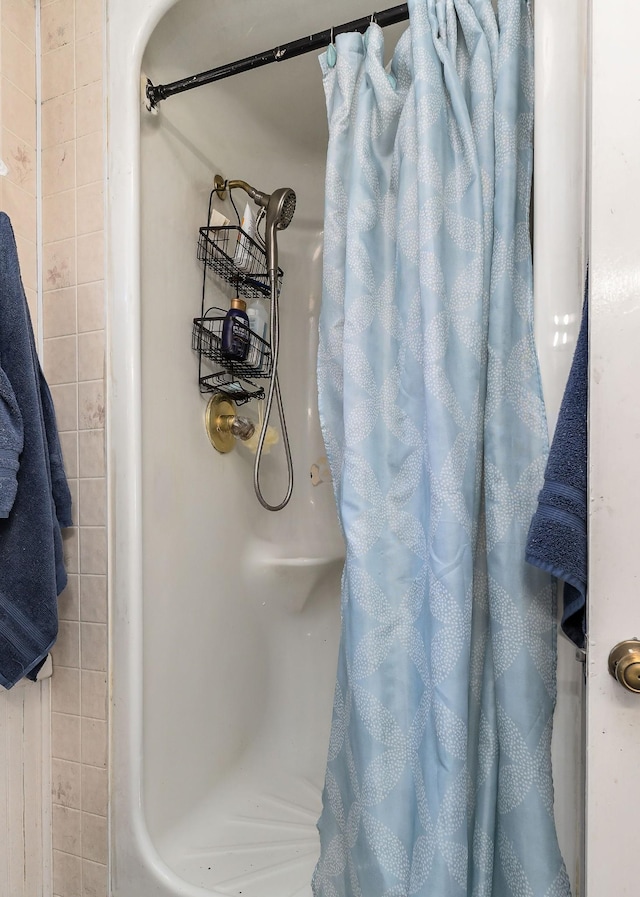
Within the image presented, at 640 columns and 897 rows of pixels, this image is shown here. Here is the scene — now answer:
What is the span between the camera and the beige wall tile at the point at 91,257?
1.27m

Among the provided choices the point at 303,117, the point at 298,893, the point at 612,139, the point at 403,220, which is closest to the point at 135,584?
the point at 298,893

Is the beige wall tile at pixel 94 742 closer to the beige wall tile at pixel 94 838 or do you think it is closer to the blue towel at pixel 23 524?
the beige wall tile at pixel 94 838

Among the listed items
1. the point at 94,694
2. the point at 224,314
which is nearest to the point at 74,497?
the point at 94,694

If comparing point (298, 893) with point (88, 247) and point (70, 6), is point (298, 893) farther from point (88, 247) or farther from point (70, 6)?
point (70, 6)

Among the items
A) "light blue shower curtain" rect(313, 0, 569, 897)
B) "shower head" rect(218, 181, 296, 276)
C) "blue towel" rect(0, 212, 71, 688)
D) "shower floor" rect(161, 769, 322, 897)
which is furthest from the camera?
"shower head" rect(218, 181, 296, 276)

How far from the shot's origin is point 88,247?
4.19 ft

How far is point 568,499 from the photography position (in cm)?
80

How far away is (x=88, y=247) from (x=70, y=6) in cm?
52

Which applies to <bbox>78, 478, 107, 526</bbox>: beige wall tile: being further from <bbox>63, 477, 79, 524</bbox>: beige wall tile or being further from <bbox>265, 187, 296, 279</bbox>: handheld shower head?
<bbox>265, 187, 296, 279</bbox>: handheld shower head

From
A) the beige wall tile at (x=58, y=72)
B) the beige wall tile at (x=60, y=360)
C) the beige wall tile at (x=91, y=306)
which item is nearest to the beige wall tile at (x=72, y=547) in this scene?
the beige wall tile at (x=60, y=360)

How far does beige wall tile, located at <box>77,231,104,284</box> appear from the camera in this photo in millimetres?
1266

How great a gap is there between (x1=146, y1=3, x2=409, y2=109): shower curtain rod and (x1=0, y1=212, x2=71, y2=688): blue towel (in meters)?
0.46

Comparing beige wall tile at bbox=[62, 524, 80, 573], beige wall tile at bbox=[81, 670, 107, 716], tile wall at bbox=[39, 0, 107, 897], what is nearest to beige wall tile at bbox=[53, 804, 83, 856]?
tile wall at bbox=[39, 0, 107, 897]

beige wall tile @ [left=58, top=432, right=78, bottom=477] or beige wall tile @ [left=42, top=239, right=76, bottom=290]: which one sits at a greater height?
beige wall tile @ [left=42, top=239, right=76, bottom=290]
